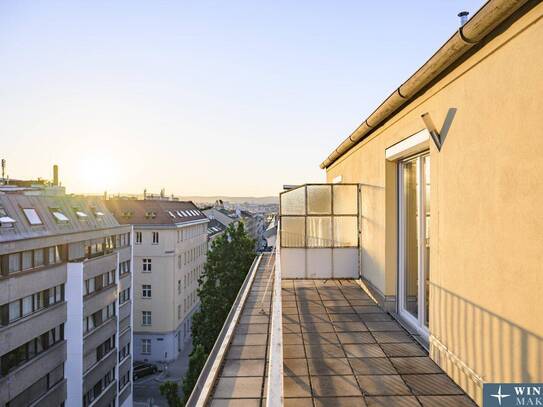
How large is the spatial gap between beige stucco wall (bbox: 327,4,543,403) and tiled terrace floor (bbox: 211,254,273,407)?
7.78 feet

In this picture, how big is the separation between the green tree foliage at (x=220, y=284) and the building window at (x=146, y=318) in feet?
37.6

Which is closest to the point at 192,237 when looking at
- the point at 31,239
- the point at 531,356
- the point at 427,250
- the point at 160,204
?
the point at 160,204

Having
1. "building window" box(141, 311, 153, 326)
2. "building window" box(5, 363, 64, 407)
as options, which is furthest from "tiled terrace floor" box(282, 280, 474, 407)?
"building window" box(141, 311, 153, 326)

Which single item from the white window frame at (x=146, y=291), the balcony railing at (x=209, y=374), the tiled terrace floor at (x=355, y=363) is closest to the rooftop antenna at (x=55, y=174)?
the white window frame at (x=146, y=291)

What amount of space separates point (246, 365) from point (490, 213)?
4195 millimetres

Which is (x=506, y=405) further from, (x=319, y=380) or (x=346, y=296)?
(x=346, y=296)

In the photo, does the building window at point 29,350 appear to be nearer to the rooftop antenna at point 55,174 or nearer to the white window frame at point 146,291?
the white window frame at point 146,291

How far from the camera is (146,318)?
35.3 metres

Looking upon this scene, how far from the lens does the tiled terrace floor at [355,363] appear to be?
Answer: 4.29 meters

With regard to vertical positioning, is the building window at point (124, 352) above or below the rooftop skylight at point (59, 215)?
below

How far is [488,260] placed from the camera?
3.66 metres

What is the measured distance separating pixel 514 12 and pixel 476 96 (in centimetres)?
82

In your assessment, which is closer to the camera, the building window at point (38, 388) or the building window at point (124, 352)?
the building window at point (38, 388)

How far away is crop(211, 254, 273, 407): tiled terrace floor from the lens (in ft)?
17.2
